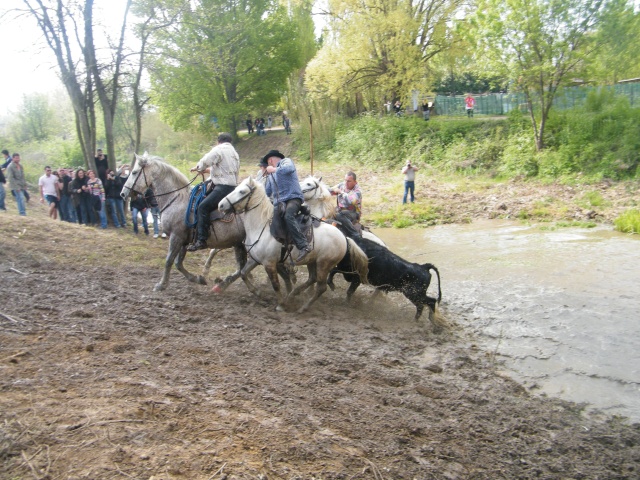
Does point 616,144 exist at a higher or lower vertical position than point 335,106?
lower

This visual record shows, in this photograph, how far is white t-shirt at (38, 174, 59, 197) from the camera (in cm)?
1468

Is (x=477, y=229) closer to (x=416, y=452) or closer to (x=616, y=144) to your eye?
(x=616, y=144)

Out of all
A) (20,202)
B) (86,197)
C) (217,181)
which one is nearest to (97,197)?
(86,197)

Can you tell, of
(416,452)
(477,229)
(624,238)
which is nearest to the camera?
(416,452)

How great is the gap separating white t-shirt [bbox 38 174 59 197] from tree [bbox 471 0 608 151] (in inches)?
716

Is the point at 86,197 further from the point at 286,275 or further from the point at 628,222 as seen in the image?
the point at 628,222

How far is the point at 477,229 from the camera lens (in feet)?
56.8

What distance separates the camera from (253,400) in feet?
17.8

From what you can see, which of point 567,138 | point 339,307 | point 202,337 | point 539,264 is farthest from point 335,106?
point 202,337

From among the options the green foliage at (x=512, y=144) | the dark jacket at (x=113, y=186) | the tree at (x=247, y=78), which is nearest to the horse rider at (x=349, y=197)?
the dark jacket at (x=113, y=186)

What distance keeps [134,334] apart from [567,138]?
21.6 m

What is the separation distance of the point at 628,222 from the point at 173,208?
13.2 meters

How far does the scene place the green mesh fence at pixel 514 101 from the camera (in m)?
24.6

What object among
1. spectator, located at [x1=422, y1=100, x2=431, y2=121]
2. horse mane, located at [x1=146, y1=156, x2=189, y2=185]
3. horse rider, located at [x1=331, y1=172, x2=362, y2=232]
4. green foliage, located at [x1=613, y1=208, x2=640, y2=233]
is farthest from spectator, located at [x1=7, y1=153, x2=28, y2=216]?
spectator, located at [x1=422, y1=100, x2=431, y2=121]
